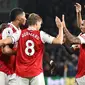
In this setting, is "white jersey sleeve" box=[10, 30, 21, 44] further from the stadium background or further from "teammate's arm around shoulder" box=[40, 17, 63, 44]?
the stadium background

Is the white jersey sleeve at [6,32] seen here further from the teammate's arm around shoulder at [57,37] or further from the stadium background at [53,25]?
the stadium background at [53,25]

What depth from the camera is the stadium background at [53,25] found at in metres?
13.0

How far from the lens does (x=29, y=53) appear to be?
24.0ft

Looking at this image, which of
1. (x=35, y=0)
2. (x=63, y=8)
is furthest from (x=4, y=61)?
(x=63, y=8)

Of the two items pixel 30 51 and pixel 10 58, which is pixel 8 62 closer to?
pixel 10 58

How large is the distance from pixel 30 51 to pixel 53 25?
309 inches

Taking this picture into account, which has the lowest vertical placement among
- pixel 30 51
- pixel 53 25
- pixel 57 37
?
pixel 30 51

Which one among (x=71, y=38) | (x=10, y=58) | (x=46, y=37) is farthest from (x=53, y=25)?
(x=46, y=37)

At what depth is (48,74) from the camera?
13.6 m

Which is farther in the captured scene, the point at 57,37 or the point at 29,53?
the point at 29,53

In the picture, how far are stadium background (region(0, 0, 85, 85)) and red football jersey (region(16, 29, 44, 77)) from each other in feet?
16.9

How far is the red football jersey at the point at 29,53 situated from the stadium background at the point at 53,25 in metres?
5.15

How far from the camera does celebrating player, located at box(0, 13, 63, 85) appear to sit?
24.0 ft

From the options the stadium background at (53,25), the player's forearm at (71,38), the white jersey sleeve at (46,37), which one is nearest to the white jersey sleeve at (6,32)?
Result: the white jersey sleeve at (46,37)
